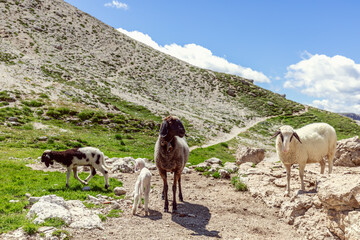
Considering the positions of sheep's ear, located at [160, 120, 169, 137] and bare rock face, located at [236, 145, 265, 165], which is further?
bare rock face, located at [236, 145, 265, 165]

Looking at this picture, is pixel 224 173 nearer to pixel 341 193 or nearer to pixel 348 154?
pixel 341 193

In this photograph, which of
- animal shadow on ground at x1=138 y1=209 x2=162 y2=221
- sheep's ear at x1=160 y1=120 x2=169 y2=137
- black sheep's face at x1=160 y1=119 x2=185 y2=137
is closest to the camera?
animal shadow on ground at x1=138 y1=209 x2=162 y2=221

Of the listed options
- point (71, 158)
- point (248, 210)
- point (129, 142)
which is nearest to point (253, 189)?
point (248, 210)

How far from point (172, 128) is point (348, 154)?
1470 cm

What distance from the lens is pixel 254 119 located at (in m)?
65.5

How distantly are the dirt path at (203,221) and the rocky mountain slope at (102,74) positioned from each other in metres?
30.5

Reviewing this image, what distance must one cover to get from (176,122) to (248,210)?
5.31m

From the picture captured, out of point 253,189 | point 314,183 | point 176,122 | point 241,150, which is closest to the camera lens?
point 176,122

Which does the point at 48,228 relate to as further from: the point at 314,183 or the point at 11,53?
the point at 11,53

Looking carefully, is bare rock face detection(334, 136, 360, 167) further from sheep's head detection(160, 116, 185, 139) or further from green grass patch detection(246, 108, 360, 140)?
green grass patch detection(246, 108, 360, 140)

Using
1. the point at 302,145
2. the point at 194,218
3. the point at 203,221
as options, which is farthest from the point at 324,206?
the point at 194,218

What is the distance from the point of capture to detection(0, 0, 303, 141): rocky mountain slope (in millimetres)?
43719

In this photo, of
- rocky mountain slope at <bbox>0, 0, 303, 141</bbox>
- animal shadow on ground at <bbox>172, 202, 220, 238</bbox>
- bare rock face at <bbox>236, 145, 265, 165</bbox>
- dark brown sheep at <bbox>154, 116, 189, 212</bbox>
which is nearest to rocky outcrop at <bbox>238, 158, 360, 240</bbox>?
animal shadow on ground at <bbox>172, 202, 220, 238</bbox>

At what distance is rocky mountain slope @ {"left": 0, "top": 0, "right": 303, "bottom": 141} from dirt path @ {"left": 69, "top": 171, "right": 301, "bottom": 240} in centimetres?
3046
